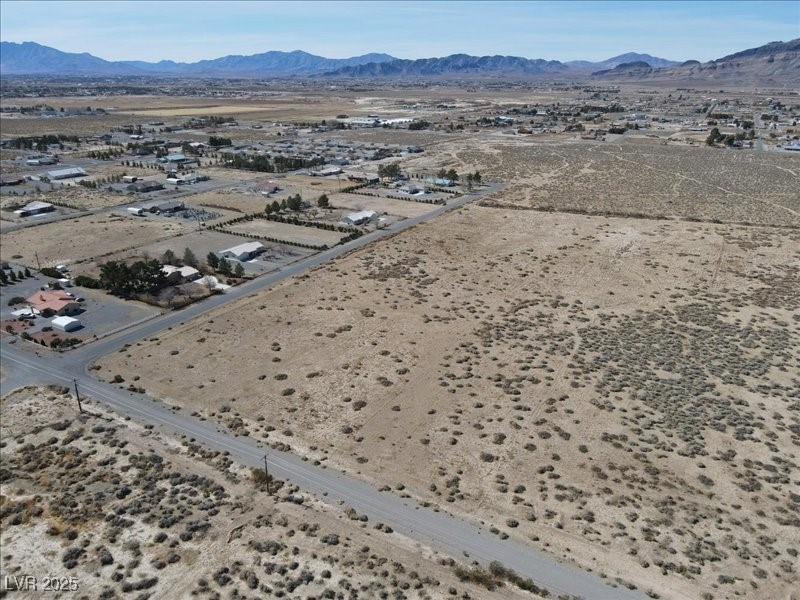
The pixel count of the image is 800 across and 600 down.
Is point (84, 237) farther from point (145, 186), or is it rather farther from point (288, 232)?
point (145, 186)

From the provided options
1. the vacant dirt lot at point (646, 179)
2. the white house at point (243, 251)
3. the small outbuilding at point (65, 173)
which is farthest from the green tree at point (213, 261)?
the small outbuilding at point (65, 173)

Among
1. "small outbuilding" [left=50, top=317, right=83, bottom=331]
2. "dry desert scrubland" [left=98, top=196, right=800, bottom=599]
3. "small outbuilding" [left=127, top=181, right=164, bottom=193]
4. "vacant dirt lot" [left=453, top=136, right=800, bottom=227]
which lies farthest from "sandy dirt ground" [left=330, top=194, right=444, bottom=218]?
"small outbuilding" [left=50, top=317, right=83, bottom=331]

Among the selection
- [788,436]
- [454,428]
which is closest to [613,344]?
[788,436]

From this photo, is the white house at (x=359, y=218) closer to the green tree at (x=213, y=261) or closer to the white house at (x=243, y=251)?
the white house at (x=243, y=251)

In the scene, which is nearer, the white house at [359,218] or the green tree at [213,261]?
the green tree at [213,261]

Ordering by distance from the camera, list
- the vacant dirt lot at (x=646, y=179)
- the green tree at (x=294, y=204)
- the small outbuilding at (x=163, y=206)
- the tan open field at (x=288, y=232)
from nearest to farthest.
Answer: the tan open field at (x=288, y=232) → the green tree at (x=294, y=204) → the small outbuilding at (x=163, y=206) → the vacant dirt lot at (x=646, y=179)

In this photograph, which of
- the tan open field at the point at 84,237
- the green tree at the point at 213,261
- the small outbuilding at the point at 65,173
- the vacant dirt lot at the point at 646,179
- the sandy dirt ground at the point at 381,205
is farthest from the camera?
the small outbuilding at the point at 65,173

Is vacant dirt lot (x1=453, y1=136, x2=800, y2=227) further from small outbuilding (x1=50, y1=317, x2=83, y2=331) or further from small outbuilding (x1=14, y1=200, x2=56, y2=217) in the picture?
small outbuilding (x1=14, y1=200, x2=56, y2=217)

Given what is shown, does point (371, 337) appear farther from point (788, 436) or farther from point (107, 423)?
point (788, 436)
